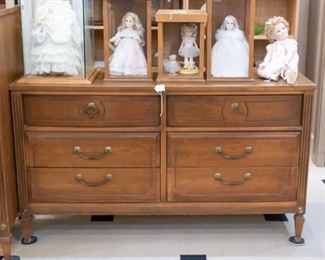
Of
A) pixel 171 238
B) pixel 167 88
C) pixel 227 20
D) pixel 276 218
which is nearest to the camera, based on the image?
pixel 167 88

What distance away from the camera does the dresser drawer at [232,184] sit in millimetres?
2391

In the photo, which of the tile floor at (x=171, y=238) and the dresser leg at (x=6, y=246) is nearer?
the dresser leg at (x=6, y=246)

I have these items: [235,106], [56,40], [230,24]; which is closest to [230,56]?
[230,24]

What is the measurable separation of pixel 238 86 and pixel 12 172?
105 centimetres

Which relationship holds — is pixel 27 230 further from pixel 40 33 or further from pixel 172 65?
pixel 172 65

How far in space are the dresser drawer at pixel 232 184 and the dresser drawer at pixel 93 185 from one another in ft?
0.34

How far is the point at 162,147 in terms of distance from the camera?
7.71 ft

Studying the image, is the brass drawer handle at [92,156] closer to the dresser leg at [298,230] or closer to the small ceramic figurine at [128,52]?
the small ceramic figurine at [128,52]

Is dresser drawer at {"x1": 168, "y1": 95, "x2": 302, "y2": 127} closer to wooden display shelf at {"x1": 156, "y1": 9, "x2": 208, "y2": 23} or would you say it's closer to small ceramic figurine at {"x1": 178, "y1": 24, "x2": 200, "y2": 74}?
small ceramic figurine at {"x1": 178, "y1": 24, "x2": 200, "y2": 74}

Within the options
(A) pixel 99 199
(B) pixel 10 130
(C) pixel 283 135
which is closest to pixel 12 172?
(B) pixel 10 130

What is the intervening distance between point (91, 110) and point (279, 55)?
0.87 m

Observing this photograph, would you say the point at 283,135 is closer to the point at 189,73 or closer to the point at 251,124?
the point at 251,124

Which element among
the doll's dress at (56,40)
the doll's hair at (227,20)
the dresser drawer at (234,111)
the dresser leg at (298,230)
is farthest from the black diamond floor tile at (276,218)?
the doll's dress at (56,40)

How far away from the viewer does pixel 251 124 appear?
2.34 meters
